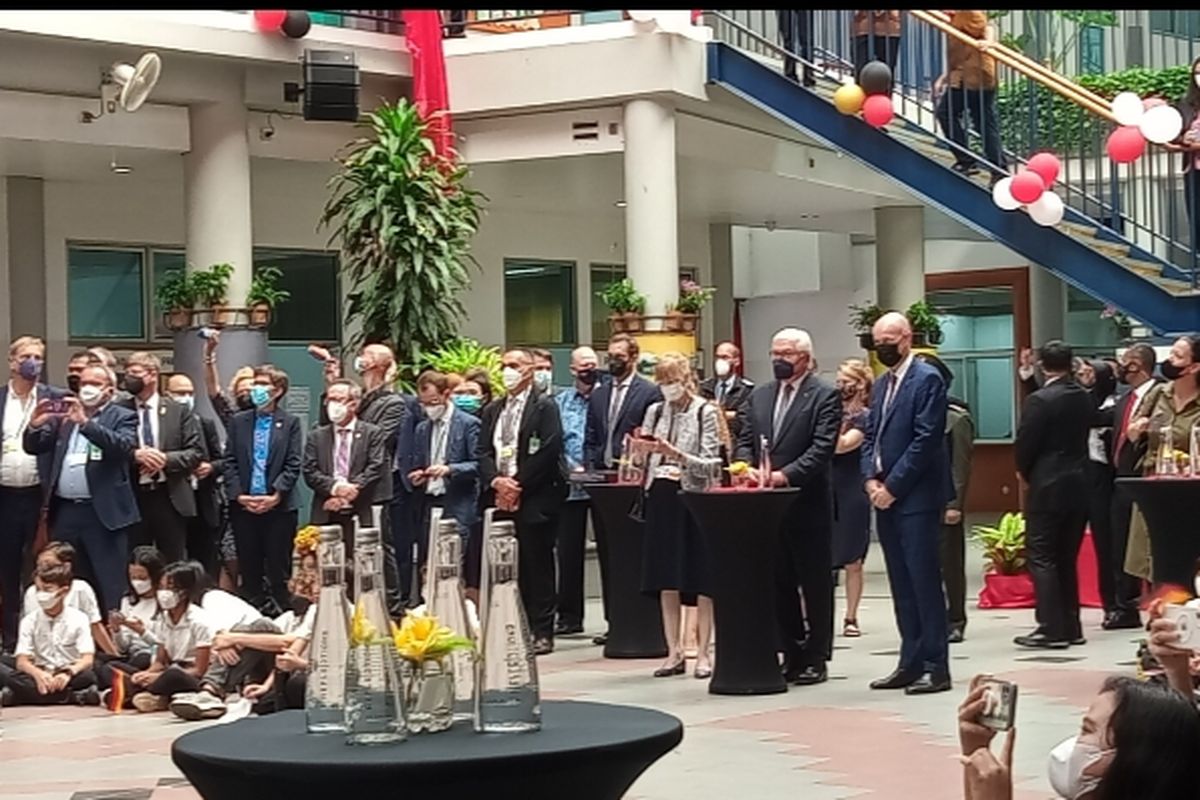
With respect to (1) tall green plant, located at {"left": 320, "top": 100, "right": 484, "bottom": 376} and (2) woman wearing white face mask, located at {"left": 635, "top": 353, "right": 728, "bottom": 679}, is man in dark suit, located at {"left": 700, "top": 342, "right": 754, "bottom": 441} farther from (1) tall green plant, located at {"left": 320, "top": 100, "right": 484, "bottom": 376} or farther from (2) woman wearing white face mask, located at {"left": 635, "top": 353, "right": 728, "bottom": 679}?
(2) woman wearing white face mask, located at {"left": 635, "top": 353, "right": 728, "bottom": 679}

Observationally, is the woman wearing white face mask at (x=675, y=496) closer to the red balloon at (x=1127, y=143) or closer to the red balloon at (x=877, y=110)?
the red balloon at (x=1127, y=143)

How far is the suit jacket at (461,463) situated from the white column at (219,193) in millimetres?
4483

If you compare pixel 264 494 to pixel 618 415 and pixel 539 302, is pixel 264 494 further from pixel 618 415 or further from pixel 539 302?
pixel 539 302

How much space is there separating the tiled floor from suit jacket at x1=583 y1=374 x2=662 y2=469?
1.09 meters

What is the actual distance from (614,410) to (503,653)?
279 inches

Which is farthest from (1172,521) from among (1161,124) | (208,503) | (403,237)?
(403,237)

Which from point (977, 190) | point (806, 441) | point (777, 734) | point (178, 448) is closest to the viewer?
point (777, 734)

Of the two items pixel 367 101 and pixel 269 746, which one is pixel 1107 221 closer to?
pixel 367 101

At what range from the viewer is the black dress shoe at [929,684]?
8.83 m

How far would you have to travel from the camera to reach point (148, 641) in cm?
970

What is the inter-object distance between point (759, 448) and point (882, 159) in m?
5.76

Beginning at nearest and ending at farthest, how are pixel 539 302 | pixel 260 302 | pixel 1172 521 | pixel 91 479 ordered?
pixel 1172 521 < pixel 91 479 < pixel 260 302 < pixel 539 302

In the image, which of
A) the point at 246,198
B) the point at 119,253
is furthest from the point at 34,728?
the point at 119,253

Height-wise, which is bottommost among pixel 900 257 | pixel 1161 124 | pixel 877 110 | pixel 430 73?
pixel 900 257
